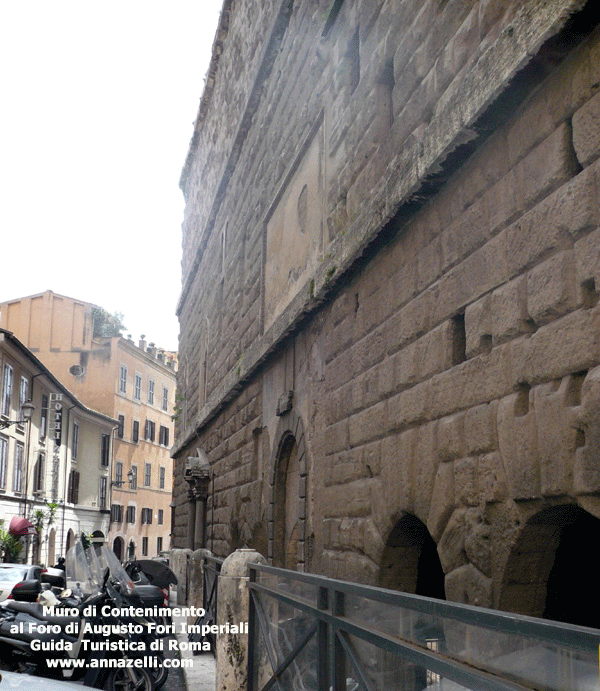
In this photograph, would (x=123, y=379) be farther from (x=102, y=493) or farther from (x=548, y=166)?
(x=548, y=166)

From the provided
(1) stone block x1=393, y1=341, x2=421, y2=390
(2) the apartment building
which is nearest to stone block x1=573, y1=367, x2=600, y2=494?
(1) stone block x1=393, y1=341, x2=421, y2=390

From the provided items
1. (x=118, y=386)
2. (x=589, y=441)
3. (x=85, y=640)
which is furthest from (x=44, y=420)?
(x=589, y=441)

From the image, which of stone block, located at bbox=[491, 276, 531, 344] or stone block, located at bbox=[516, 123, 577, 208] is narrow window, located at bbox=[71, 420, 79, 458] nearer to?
stone block, located at bbox=[491, 276, 531, 344]

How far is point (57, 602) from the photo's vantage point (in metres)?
7.30

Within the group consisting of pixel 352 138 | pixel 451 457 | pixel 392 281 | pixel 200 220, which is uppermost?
pixel 200 220

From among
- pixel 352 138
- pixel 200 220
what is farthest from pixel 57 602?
pixel 200 220

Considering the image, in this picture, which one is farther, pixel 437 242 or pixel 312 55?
pixel 312 55

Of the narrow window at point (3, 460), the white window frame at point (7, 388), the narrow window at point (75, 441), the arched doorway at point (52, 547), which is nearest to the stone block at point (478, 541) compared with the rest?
the white window frame at point (7, 388)

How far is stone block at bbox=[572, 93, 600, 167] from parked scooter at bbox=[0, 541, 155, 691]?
5.25m

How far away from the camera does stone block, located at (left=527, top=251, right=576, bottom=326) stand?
3.38 metres

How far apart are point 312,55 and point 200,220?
34.3 feet

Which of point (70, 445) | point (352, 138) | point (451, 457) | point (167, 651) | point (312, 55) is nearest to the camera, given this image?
point (451, 457)

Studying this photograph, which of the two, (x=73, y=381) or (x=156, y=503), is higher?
(x=73, y=381)

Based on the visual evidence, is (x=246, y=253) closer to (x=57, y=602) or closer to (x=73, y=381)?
(x=57, y=602)
